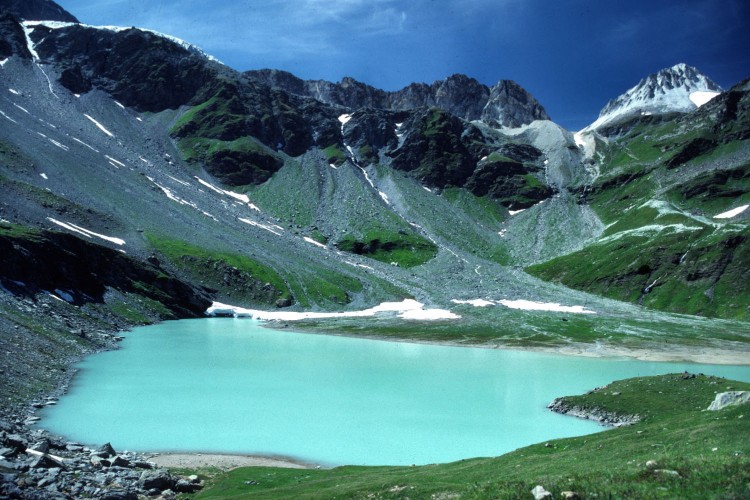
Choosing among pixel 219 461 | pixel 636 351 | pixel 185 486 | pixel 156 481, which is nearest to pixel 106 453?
pixel 156 481

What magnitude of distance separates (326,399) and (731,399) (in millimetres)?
35874

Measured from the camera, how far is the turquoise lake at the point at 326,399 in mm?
39906

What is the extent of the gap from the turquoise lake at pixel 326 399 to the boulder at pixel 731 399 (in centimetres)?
1480

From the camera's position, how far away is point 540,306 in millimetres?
144375

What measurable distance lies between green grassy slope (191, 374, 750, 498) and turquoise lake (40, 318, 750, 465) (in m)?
7.89

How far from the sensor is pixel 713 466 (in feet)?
50.6

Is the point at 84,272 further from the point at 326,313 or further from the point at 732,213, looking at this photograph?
the point at 732,213

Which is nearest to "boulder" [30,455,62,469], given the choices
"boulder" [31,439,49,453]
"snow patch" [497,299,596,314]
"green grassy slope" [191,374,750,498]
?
"boulder" [31,439,49,453]

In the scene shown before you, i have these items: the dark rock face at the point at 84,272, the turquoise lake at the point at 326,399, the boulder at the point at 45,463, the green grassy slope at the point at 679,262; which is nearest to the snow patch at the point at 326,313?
the dark rock face at the point at 84,272

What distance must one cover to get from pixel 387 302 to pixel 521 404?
99.5 meters

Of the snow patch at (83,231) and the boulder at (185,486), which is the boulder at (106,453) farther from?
the snow patch at (83,231)

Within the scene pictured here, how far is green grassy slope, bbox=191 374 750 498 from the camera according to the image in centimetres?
1488

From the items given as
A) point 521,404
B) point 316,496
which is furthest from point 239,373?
point 316,496

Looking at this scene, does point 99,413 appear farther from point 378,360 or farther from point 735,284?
point 735,284
